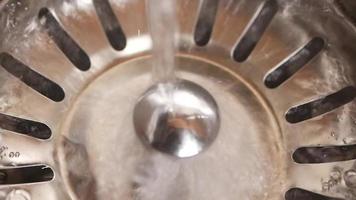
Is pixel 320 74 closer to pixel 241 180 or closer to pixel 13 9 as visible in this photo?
pixel 241 180

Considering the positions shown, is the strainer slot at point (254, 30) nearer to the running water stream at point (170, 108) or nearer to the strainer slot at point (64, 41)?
the running water stream at point (170, 108)

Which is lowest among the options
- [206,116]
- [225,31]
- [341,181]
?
[341,181]

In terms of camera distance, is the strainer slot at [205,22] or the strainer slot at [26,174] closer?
the strainer slot at [26,174]

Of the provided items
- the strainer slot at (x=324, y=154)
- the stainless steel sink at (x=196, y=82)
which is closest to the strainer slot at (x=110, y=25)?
the stainless steel sink at (x=196, y=82)

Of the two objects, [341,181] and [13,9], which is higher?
[13,9]

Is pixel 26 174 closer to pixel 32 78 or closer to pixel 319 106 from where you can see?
pixel 32 78

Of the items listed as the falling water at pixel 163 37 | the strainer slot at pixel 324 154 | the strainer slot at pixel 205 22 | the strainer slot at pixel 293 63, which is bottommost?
the strainer slot at pixel 324 154

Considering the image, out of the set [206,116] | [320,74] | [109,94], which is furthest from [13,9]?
[320,74]

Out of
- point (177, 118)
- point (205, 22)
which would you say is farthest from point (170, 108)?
point (205, 22)
